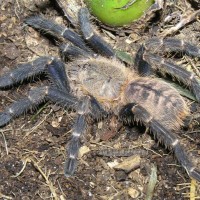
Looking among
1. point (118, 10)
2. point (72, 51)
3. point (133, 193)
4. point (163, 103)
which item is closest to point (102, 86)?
point (72, 51)

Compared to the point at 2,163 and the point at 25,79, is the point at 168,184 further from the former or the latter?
the point at 25,79

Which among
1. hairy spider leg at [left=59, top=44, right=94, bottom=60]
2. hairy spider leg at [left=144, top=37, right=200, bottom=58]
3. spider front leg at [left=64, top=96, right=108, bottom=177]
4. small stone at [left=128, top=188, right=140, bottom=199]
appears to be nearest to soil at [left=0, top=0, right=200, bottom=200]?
small stone at [left=128, top=188, right=140, bottom=199]

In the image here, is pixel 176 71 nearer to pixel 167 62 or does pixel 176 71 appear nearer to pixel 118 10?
pixel 167 62

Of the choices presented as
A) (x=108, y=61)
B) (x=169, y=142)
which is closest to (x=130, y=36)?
(x=108, y=61)

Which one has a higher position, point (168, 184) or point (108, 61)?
point (108, 61)

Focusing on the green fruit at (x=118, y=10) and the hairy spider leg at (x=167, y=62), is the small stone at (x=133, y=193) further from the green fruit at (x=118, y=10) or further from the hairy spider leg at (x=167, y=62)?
the green fruit at (x=118, y=10)

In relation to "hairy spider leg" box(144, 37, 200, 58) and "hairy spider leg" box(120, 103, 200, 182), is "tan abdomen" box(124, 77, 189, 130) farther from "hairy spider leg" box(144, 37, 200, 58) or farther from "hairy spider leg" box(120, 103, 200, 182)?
"hairy spider leg" box(144, 37, 200, 58)
